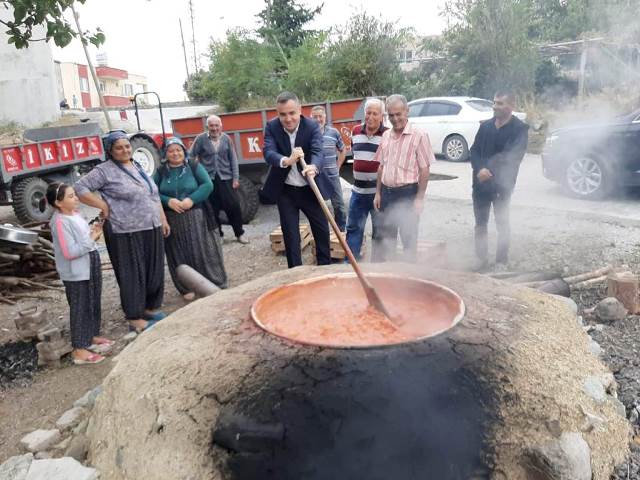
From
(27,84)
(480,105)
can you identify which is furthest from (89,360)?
(27,84)

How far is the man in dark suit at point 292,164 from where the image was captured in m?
4.39

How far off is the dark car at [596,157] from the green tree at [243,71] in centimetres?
1644

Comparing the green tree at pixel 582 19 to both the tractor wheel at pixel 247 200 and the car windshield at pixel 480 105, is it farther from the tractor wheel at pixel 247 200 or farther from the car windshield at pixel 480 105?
the tractor wheel at pixel 247 200

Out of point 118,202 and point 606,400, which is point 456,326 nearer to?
point 606,400

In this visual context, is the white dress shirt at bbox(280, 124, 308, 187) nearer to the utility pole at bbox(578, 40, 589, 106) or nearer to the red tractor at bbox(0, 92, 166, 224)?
the red tractor at bbox(0, 92, 166, 224)

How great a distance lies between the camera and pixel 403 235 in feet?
15.5

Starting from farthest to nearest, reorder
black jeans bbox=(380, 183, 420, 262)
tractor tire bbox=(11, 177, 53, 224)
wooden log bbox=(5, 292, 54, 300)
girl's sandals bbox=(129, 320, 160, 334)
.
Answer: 1. tractor tire bbox=(11, 177, 53, 224)
2. wooden log bbox=(5, 292, 54, 300)
3. girl's sandals bbox=(129, 320, 160, 334)
4. black jeans bbox=(380, 183, 420, 262)

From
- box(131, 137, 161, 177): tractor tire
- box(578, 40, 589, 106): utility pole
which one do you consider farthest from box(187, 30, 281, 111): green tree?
box(578, 40, 589, 106): utility pole

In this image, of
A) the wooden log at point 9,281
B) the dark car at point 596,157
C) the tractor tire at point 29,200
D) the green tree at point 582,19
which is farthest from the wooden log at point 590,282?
the tractor tire at point 29,200

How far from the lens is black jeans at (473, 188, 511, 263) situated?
534 centimetres

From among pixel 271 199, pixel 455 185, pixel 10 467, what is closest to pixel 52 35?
Result: pixel 271 199

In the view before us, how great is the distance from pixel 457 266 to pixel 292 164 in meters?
2.27

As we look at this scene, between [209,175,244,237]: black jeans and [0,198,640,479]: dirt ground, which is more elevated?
[209,175,244,237]: black jeans

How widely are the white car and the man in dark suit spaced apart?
8782 mm
